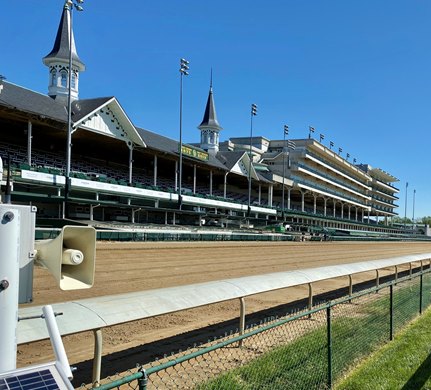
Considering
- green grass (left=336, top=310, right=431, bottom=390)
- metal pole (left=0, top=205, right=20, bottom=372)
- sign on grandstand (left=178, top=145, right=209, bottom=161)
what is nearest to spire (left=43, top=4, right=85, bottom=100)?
Answer: sign on grandstand (left=178, top=145, right=209, bottom=161)

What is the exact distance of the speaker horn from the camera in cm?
248

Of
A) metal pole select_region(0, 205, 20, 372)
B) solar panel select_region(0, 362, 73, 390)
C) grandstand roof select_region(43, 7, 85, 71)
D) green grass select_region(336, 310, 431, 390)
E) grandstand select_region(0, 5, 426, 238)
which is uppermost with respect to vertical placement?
grandstand roof select_region(43, 7, 85, 71)

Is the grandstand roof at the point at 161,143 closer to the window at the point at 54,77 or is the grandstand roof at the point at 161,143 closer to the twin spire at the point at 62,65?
the twin spire at the point at 62,65

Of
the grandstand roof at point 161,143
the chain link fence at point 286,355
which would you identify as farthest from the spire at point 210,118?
the chain link fence at point 286,355

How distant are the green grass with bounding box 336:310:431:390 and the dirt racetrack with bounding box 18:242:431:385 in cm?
270

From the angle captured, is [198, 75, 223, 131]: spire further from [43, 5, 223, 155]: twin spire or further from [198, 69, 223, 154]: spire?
[43, 5, 223, 155]: twin spire

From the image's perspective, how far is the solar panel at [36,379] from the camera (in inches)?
74.0

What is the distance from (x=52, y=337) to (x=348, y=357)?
5.25 meters

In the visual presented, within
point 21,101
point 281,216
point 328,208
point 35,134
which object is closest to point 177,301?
point 21,101

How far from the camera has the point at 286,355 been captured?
243 inches

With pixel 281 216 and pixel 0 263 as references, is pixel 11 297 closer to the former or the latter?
pixel 0 263

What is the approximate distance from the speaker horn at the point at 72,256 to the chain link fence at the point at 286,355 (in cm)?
79

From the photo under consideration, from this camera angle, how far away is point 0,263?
2199mm

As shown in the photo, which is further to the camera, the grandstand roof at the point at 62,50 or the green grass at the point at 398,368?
the grandstand roof at the point at 62,50
